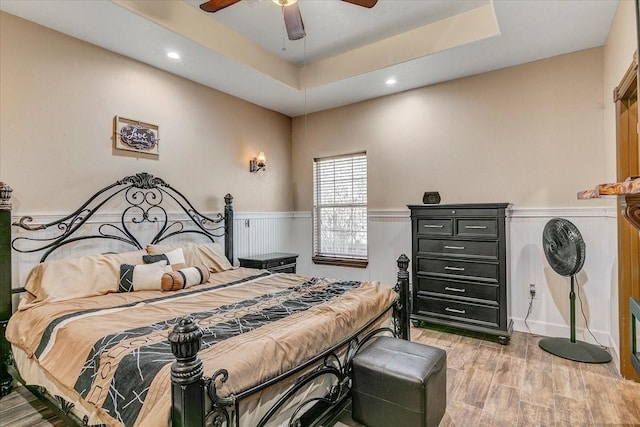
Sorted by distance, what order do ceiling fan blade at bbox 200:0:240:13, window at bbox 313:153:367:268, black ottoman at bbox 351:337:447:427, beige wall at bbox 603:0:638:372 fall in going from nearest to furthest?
black ottoman at bbox 351:337:447:427
ceiling fan blade at bbox 200:0:240:13
beige wall at bbox 603:0:638:372
window at bbox 313:153:367:268

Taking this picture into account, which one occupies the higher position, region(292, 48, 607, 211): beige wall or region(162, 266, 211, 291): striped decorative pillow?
region(292, 48, 607, 211): beige wall

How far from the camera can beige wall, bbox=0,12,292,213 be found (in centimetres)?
268

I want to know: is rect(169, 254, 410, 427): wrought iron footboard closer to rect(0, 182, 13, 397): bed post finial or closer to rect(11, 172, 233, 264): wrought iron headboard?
rect(0, 182, 13, 397): bed post finial

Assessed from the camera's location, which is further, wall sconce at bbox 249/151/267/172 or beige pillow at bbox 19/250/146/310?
wall sconce at bbox 249/151/267/172

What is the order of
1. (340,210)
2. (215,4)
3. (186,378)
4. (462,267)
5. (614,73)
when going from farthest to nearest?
(340,210)
(462,267)
(614,73)
(215,4)
(186,378)

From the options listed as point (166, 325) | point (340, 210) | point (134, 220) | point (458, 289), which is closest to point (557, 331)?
point (458, 289)

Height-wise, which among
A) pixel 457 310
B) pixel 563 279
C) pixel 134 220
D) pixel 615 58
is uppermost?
pixel 615 58

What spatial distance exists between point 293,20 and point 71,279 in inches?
100

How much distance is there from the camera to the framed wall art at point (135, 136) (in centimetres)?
325

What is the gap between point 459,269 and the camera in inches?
140

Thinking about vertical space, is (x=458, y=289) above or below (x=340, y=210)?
below

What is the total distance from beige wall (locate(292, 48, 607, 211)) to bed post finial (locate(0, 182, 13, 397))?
367 centimetres

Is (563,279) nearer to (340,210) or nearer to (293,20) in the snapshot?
(340,210)

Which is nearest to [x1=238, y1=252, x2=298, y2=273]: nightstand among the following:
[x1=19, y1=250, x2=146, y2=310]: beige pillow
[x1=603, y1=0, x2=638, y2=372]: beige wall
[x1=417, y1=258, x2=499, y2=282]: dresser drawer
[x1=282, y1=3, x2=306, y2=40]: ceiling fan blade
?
[x1=19, y1=250, x2=146, y2=310]: beige pillow
